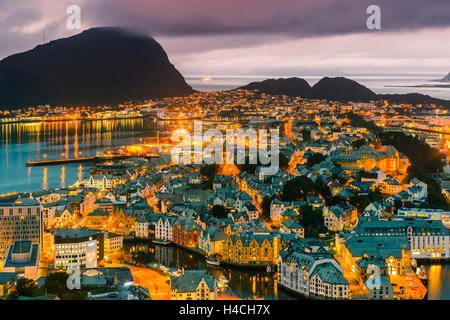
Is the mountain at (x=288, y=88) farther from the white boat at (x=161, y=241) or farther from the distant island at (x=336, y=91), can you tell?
the white boat at (x=161, y=241)

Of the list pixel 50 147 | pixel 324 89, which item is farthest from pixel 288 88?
pixel 50 147

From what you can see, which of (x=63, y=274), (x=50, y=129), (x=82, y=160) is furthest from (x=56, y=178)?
(x=50, y=129)

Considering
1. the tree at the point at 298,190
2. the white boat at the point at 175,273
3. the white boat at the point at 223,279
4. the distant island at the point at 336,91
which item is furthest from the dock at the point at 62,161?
the distant island at the point at 336,91

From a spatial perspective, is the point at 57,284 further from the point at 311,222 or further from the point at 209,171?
the point at 209,171

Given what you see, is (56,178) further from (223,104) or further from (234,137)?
(223,104)

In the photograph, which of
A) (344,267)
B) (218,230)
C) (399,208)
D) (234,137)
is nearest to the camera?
(344,267)
